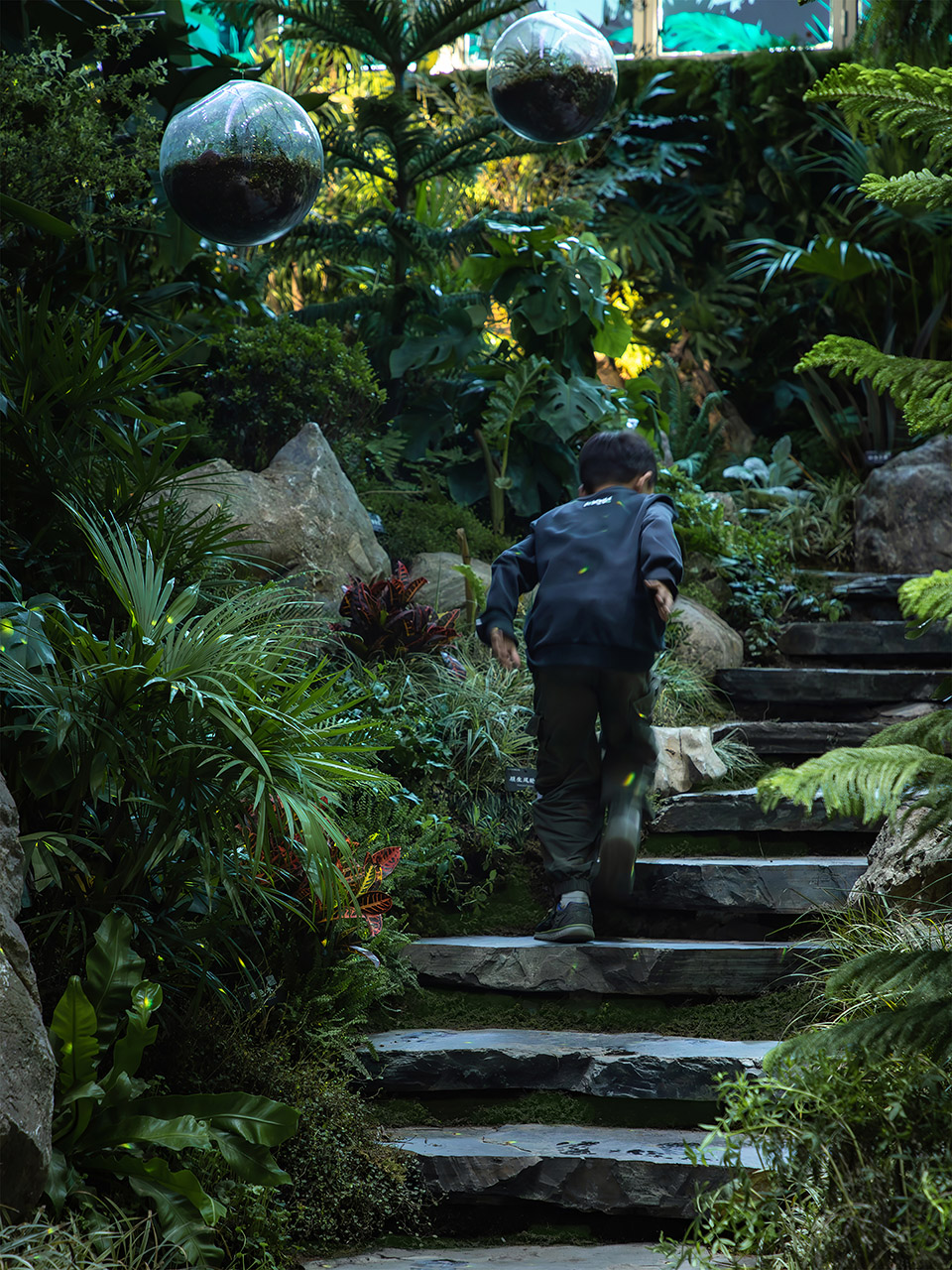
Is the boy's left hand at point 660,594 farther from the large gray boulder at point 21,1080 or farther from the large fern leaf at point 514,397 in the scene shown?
the large fern leaf at point 514,397

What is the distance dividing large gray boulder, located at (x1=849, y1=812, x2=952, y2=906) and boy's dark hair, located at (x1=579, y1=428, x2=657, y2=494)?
153cm

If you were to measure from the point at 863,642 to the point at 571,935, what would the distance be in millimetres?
3313

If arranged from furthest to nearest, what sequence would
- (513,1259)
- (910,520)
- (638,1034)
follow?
(910,520) → (638,1034) → (513,1259)

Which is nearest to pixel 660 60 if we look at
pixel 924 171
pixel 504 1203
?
pixel 924 171

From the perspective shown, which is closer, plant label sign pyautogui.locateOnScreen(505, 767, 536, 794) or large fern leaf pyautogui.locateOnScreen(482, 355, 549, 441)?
plant label sign pyautogui.locateOnScreen(505, 767, 536, 794)

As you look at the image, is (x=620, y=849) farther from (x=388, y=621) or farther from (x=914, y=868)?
(x=388, y=621)

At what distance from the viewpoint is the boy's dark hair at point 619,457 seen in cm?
409

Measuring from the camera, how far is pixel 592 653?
12.4ft

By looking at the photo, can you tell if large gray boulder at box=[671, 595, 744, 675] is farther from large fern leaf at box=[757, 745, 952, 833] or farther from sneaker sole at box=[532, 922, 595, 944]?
large fern leaf at box=[757, 745, 952, 833]

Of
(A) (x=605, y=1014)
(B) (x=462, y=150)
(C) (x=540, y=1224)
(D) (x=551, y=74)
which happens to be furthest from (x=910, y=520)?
(C) (x=540, y=1224)

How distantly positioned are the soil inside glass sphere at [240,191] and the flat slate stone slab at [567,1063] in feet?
8.22

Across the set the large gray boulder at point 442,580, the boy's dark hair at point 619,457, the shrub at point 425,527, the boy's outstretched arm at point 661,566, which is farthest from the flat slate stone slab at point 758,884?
the shrub at point 425,527

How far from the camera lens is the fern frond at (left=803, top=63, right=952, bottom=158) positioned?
6.75 feet

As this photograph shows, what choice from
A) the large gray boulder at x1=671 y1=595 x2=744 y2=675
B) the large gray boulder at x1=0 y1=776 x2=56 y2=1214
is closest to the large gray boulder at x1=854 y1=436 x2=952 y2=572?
the large gray boulder at x1=671 y1=595 x2=744 y2=675
